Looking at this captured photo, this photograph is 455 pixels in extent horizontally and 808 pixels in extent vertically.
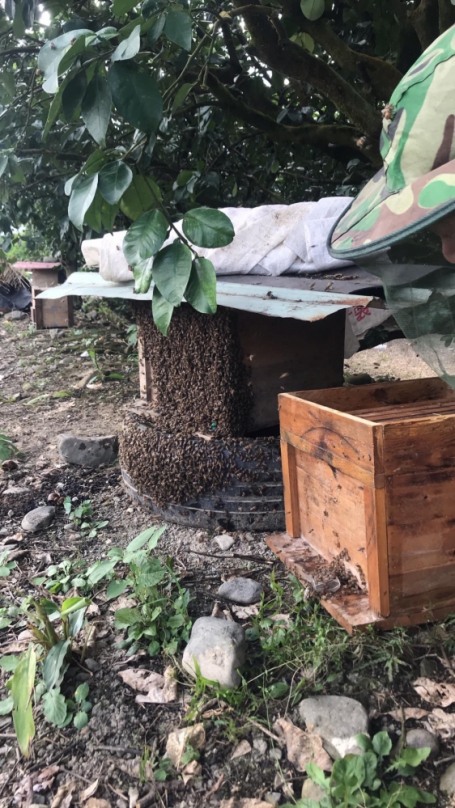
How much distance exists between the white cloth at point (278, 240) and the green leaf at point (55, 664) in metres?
1.41

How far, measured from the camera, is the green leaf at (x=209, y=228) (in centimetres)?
132

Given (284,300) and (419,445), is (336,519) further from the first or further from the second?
(284,300)

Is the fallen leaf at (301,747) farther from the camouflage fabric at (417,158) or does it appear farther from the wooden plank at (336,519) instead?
the camouflage fabric at (417,158)

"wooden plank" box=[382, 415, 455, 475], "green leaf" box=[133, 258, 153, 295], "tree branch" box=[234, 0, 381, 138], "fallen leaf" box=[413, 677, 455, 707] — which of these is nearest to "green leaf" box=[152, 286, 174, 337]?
"green leaf" box=[133, 258, 153, 295]

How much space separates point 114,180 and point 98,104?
0.52 ft

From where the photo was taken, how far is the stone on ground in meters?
2.42

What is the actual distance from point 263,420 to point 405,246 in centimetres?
135

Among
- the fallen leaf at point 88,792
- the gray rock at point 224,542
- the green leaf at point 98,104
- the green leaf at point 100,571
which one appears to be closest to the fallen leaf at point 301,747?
the fallen leaf at point 88,792

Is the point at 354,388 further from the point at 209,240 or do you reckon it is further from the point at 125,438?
the point at 125,438

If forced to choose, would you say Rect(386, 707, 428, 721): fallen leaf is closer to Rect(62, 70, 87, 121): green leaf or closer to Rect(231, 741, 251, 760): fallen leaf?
Rect(231, 741, 251, 760): fallen leaf

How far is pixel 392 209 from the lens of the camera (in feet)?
3.66

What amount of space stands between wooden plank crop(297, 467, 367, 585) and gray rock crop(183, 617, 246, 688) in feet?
1.26

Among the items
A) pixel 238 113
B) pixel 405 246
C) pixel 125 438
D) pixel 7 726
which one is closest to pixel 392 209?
pixel 405 246

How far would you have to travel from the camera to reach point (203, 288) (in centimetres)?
127
